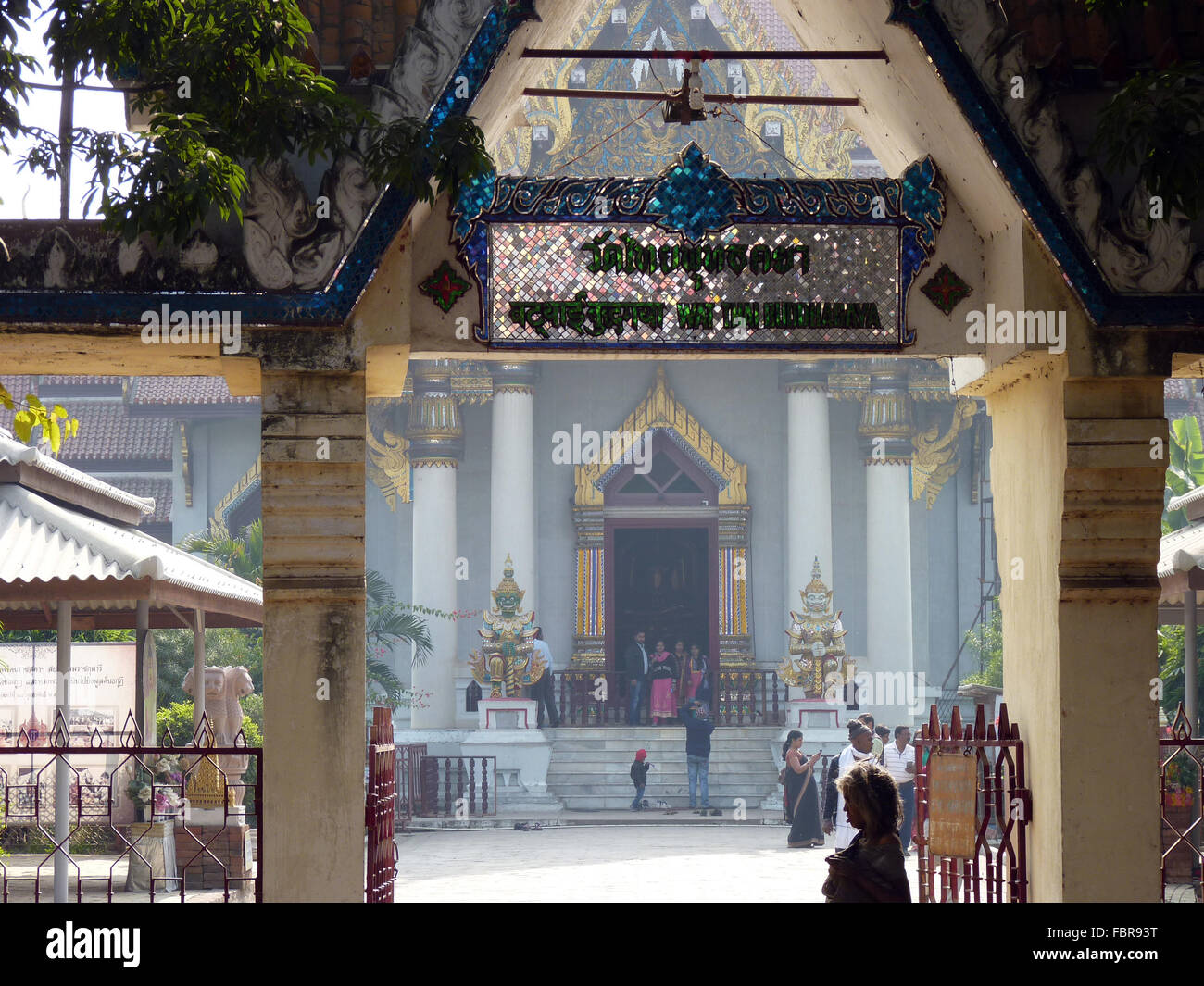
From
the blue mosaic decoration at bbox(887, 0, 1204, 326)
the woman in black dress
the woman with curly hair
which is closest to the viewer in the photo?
the woman with curly hair

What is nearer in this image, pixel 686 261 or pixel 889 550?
pixel 686 261

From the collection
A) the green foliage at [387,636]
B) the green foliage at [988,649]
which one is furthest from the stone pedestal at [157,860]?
the green foliage at [988,649]

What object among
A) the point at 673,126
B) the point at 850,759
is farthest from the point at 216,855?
the point at 673,126

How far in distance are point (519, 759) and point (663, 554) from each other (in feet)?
18.7

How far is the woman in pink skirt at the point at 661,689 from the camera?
22.9 metres

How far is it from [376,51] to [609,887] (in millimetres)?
8067

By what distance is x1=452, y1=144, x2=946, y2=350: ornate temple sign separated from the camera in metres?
7.36

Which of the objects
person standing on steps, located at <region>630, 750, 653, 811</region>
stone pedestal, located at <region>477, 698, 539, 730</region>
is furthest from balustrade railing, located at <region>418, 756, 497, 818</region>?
person standing on steps, located at <region>630, 750, 653, 811</region>

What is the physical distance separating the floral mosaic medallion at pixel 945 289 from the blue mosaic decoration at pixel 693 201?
99 cm

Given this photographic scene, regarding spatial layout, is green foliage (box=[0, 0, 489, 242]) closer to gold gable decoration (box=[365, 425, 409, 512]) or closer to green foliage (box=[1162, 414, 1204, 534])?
green foliage (box=[1162, 414, 1204, 534])

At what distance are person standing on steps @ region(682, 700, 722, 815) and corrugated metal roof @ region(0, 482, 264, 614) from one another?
8890mm

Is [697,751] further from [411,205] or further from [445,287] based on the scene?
[411,205]

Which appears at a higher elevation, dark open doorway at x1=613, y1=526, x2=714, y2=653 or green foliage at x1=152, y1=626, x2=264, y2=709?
dark open doorway at x1=613, y1=526, x2=714, y2=653

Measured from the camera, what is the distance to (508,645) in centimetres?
2094
